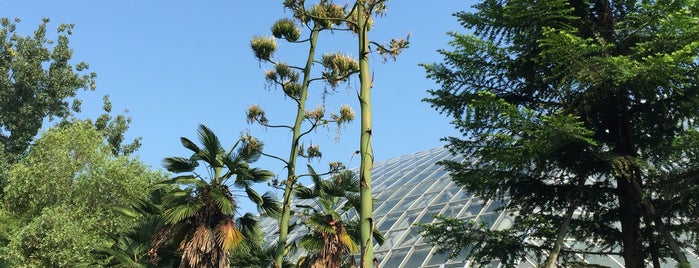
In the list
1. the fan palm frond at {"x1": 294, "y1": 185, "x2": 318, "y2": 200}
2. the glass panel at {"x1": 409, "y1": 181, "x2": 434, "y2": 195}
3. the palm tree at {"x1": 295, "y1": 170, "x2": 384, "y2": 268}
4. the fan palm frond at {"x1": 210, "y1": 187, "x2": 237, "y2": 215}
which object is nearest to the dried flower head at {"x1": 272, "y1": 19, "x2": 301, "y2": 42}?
the palm tree at {"x1": 295, "y1": 170, "x2": 384, "y2": 268}

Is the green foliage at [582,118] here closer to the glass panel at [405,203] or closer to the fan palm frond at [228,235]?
the fan palm frond at [228,235]

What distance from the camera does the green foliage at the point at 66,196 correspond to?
17.0 metres

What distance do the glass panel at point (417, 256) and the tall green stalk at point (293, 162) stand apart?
33.7 feet

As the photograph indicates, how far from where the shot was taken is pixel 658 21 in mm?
9289

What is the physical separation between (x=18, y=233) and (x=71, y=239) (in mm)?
1617

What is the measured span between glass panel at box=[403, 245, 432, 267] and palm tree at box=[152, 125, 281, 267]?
8.69 metres

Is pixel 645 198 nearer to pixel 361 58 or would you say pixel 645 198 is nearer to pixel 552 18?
pixel 552 18

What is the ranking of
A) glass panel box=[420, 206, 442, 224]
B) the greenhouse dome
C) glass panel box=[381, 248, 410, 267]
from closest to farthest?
the greenhouse dome < glass panel box=[381, 248, 410, 267] < glass panel box=[420, 206, 442, 224]

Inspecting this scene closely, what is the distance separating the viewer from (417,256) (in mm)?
17844

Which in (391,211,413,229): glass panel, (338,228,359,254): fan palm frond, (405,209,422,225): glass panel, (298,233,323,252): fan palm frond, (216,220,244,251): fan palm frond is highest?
(405,209,422,225): glass panel

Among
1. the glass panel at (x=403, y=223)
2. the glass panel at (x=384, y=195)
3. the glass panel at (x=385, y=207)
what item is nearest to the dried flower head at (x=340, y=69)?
the glass panel at (x=403, y=223)

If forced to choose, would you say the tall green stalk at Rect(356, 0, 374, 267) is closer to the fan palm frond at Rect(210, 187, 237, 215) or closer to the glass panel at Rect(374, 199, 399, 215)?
the fan palm frond at Rect(210, 187, 237, 215)

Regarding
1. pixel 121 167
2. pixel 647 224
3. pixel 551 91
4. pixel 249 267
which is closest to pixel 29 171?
pixel 121 167

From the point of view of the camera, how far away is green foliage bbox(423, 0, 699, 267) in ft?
29.2
